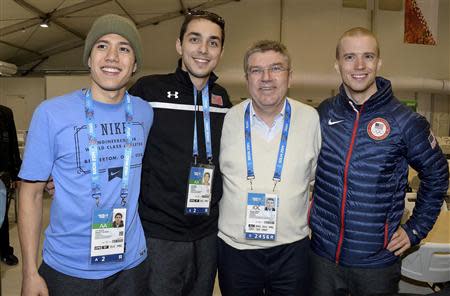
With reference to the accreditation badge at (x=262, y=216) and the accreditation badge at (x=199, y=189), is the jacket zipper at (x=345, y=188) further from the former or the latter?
the accreditation badge at (x=199, y=189)

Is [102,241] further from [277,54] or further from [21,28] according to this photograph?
[21,28]

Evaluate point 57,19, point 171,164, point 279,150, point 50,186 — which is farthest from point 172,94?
point 57,19

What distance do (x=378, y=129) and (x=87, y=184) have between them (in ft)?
4.18

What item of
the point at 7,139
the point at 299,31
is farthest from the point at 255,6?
the point at 7,139

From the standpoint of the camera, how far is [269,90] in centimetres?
188

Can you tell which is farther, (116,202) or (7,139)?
(7,139)

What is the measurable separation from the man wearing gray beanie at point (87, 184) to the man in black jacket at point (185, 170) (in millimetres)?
221

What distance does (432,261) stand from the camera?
213 cm

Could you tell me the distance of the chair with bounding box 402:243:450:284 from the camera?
212cm

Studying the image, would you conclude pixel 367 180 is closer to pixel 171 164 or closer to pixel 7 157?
pixel 171 164

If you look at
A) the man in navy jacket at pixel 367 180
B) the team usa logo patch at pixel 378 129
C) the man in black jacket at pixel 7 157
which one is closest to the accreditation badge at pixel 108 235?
the man in navy jacket at pixel 367 180

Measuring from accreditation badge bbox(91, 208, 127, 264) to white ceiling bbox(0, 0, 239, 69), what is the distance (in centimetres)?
750

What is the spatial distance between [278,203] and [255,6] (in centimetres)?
1053

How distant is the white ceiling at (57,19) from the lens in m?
8.24
